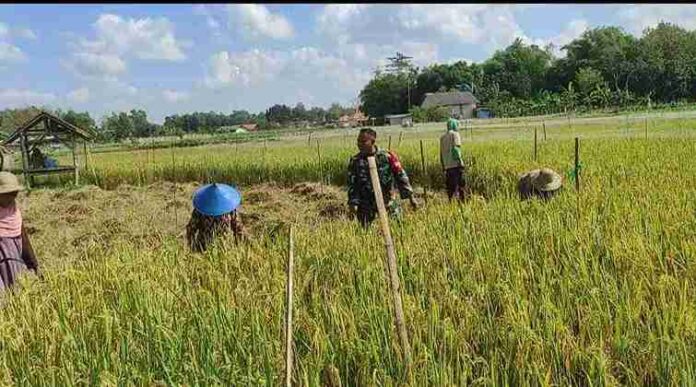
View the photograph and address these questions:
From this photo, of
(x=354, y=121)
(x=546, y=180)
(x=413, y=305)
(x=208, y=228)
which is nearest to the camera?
(x=413, y=305)

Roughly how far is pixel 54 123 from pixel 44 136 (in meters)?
0.55

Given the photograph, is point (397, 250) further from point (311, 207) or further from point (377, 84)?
point (377, 84)

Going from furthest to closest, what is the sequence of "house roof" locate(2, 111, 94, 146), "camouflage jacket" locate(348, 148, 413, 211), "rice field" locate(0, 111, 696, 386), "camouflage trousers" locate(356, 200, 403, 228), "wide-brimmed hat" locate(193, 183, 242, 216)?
1. "house roof" locate(2, 111, 94, 146)
2. "camouflage trousers" locate(356, 200, 403, 228)
3. "camouflage jacket" locate(348, 148, 413, 211)
4. "wide-brimmed hat" locate(193, 183, 242, 216)
5. "rice field" locate(0, 111, 696, 386)

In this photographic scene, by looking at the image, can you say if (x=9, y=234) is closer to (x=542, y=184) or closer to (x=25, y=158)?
(x=542, y=184)

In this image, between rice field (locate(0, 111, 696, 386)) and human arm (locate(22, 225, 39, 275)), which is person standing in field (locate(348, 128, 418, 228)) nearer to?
rice field (locate(0, 111, 696, 386))

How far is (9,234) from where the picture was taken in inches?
156

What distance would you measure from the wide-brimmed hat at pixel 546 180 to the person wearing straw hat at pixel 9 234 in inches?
184

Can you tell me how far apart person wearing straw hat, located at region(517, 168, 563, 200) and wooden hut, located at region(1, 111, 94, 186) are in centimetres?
1253

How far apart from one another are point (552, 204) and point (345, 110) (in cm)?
10513

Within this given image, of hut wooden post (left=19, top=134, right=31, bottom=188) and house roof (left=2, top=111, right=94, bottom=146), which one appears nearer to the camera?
house roof (left=2, top=111, right=94, bottom=146)

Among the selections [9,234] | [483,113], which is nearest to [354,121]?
[483,113]

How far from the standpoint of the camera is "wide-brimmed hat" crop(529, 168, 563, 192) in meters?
6.13

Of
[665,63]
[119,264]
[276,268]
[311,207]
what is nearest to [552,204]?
[276,268]

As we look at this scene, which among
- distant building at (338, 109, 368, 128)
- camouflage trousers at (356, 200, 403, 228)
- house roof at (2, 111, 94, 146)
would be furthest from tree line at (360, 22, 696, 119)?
camouflage trousers at (356, 200, 403, 228)
